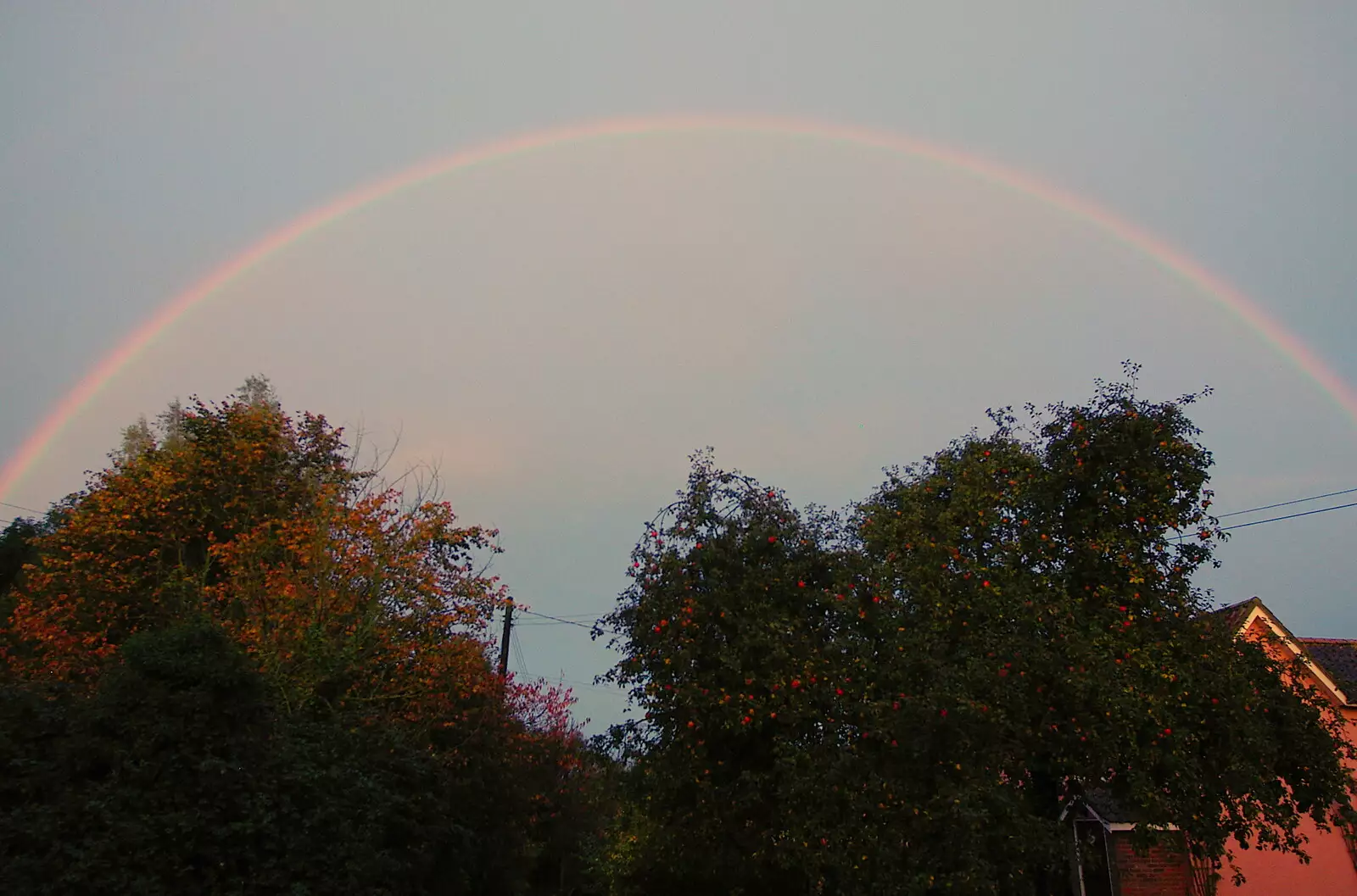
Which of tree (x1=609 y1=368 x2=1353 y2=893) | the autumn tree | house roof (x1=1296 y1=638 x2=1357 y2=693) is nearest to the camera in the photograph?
tree (x1=609 y1=368 x2=1353 y2=893)

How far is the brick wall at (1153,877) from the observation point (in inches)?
883

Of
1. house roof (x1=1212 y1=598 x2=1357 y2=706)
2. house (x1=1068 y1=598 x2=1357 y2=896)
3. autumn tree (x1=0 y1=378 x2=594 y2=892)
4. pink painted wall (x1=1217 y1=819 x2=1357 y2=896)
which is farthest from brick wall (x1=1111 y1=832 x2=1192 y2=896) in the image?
autumn tree (x1=0 y1=378 x2=594 y2=892)

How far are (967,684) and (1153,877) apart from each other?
47.0 ft

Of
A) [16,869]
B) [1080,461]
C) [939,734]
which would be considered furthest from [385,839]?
[1080,461]

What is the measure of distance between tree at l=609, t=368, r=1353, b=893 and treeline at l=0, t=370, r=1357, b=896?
0.15ft

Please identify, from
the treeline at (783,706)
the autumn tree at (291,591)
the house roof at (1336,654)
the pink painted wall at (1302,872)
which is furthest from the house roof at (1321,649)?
the autumn tree at (291,591)

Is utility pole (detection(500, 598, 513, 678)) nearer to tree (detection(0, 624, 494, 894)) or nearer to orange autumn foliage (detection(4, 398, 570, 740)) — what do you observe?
orange autumn foliage (detection(4, 398, 570, 740))

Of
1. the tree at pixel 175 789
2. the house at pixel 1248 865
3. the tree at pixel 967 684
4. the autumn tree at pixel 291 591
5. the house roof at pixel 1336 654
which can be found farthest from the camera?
the house roof at pixel 1336 654

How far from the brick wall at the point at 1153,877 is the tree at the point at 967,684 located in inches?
355

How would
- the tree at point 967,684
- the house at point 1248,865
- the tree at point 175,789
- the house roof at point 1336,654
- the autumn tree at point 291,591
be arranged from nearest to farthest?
the tree at point 175,789, the tree at point 967,684, the autumn tree at point 291,591, the house at point 1248,865, the house roof at point 1336,654

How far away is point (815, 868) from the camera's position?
12.9m

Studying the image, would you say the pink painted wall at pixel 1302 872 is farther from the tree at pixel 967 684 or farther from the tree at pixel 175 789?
the tree at pixel 175 789

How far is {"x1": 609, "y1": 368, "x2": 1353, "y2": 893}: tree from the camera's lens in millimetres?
12367

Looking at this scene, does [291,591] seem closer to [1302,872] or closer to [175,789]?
[175,789]
